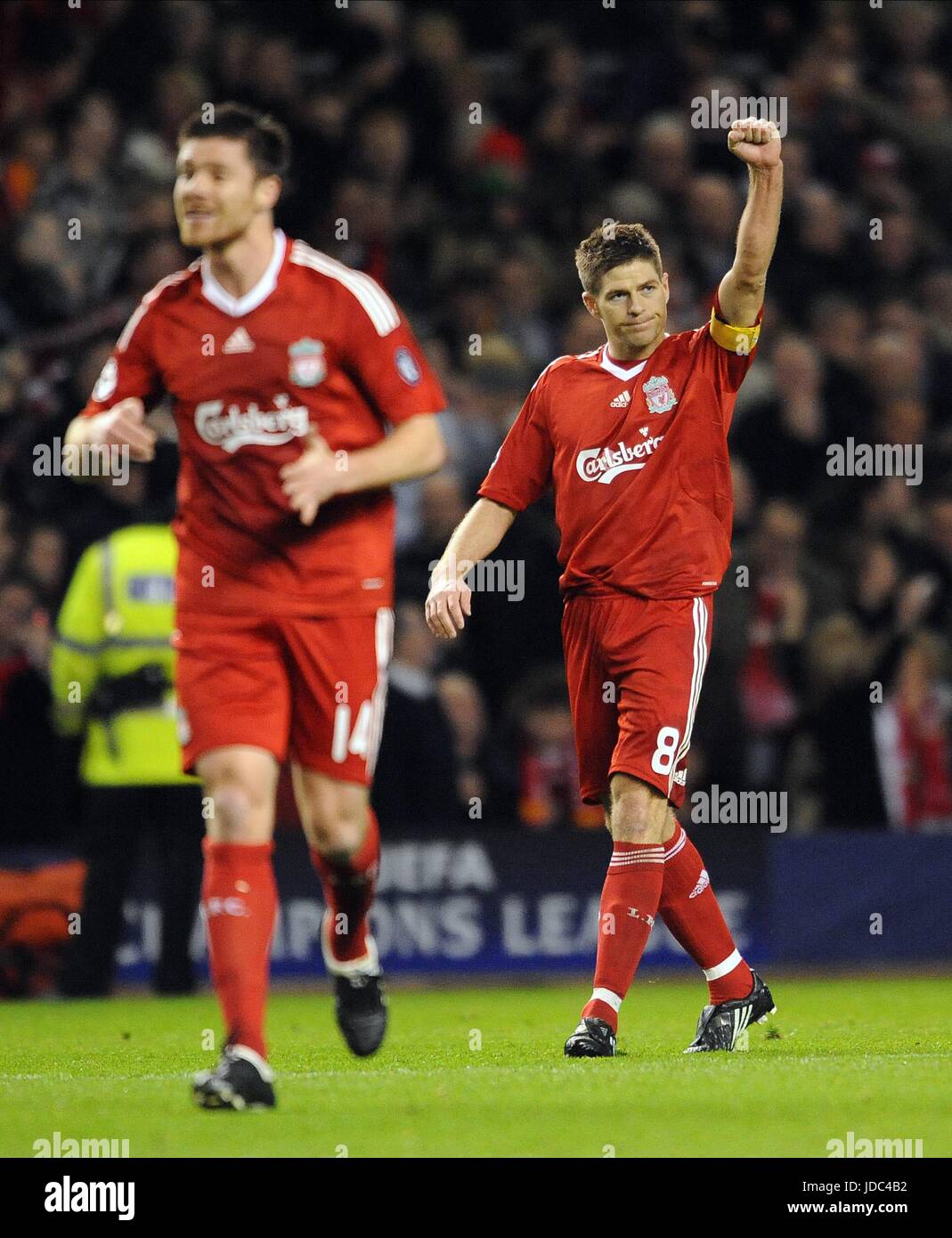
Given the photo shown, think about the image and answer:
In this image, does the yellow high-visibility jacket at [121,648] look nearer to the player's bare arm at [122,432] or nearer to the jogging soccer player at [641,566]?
the jogging soccer player at [641,566]

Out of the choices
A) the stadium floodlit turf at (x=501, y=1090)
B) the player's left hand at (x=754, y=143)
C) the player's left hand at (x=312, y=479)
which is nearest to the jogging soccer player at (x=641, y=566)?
the player's left hand at (x=754, y=143)

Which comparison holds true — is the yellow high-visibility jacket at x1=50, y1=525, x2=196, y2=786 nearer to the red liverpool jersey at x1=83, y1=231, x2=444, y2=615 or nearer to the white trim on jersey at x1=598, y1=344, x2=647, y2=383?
the white trim on jersey at x1=598, y1=344, x2=647, y2=383

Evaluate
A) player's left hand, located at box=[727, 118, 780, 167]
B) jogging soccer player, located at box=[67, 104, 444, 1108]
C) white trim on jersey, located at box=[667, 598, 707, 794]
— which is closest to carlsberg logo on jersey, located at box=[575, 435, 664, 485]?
white trim on jersey, located at box=[667, 598, 707, 794]

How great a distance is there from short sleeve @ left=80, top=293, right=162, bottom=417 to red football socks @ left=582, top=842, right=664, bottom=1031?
1984 millimetres

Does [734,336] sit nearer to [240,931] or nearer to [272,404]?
[272,404]

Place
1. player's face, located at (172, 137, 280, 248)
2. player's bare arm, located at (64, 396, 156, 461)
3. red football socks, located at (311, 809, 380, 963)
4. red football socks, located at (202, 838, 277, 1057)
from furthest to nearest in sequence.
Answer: red football socks, located at (311, 809, 380, 963)
player's face, located at (172, 137, 280, 248)
player's bare arm, located at (64, 396, 156, 461)
red football socks, located at (202, 838, 277, 1057)

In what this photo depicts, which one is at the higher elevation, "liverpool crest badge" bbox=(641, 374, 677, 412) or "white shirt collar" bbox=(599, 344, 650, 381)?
"white shirt collar" bbox=(599, 344, 650, 381)

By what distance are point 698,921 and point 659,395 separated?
1657 mm

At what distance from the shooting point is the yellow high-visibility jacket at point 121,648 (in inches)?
407

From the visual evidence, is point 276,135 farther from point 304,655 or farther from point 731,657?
point 731,657

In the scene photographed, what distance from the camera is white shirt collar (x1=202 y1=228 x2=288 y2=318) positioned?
599cm

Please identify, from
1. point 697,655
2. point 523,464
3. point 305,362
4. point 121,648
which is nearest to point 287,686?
point 305,362

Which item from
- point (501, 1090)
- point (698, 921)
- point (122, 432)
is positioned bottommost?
point (501, 1090)

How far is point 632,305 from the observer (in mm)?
7047
